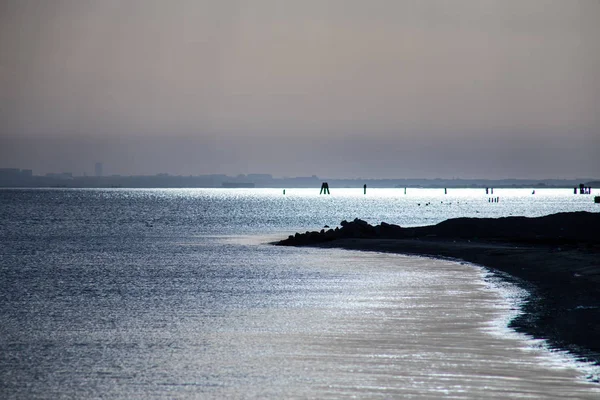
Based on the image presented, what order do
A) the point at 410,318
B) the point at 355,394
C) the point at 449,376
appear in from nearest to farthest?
the point at 355,394
the point at 449,376
the point at 410,318

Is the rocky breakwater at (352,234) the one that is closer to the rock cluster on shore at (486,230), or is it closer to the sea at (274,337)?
the rock cluster on shore at (486,230)

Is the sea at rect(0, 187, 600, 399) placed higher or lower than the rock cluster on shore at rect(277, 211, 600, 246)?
lower

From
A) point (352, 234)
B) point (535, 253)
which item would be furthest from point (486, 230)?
point (535, 253)

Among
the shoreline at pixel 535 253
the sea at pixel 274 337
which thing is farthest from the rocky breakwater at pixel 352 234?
the sea at pixel 274 337

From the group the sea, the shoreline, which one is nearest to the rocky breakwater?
the shoreline

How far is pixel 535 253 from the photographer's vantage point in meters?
47.7

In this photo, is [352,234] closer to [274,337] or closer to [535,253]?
[535,253]

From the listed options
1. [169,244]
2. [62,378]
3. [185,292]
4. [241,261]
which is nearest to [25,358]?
[62,378]

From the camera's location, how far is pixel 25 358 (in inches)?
786


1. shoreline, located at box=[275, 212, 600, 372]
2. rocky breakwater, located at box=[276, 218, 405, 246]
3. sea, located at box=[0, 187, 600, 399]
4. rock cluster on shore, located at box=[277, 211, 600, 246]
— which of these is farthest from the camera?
rocky breakwater, located at box=[276, 218, 405, 246]

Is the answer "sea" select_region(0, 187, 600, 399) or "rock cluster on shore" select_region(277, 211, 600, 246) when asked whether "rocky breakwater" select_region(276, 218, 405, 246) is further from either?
"sea" select_region(0, 187, 600, 399)

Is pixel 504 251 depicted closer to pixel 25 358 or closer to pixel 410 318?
pixel 410 318

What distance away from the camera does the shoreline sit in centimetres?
2273

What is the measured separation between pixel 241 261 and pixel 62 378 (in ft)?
119
